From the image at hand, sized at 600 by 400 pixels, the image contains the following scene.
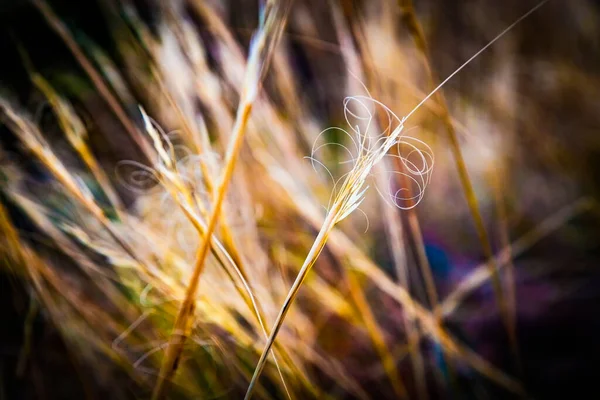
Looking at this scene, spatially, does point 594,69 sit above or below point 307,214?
above

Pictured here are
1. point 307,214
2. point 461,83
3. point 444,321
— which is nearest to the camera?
point 307,214

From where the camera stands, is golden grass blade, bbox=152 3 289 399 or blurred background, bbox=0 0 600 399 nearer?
golden grass blade, bbox=152 3 289 399

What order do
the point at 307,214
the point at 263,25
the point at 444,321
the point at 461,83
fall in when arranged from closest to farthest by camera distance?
the point at 263,25 → the point at 307,214 → the point at 444,321 → the point at 461,83

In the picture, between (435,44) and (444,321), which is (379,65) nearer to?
(435,44)

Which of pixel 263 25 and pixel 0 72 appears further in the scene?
pixel 0 72

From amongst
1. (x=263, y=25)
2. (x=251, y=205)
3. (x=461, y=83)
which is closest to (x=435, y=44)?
(x=461, y=83)

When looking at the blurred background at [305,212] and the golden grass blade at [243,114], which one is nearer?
the golden grass blade at [243,114]

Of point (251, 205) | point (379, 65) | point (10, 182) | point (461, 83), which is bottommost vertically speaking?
point (10, 182)

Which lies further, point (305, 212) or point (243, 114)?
point (305, 212)
